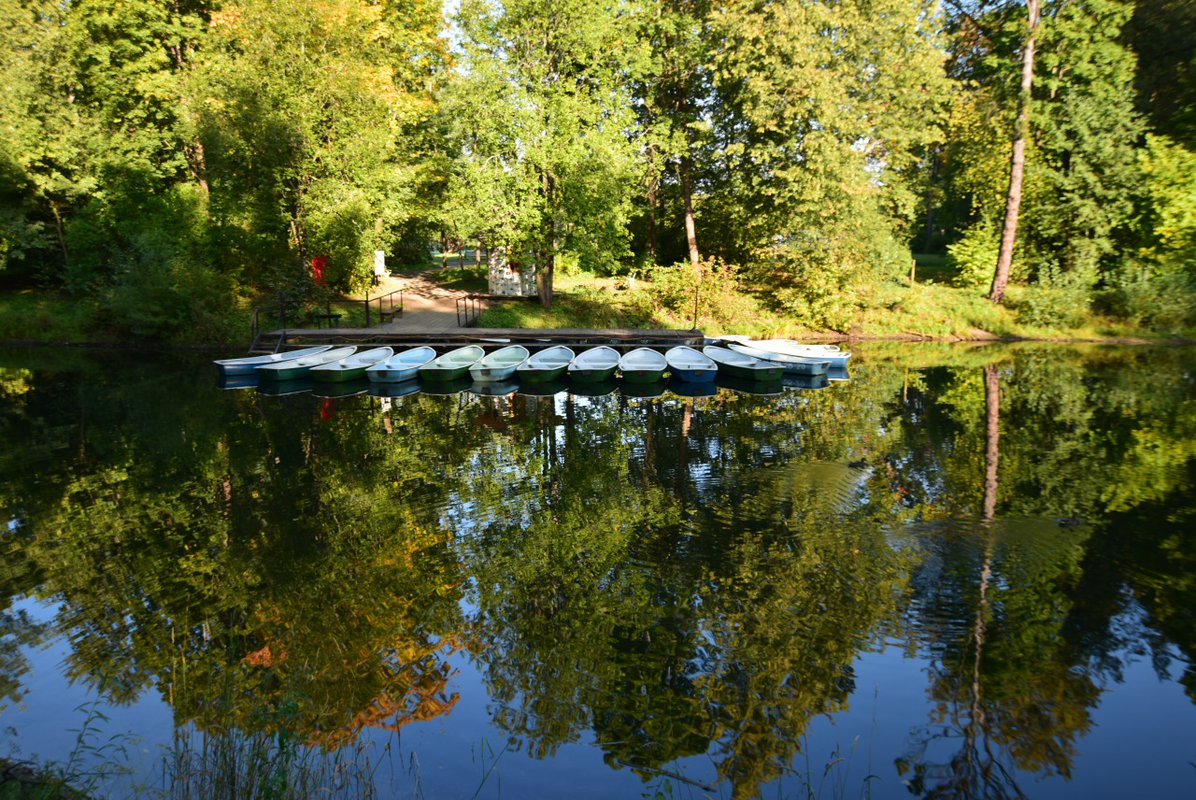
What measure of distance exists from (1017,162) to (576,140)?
58.8 ft

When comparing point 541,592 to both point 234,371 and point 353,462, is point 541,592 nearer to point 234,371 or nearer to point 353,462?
point 353,462

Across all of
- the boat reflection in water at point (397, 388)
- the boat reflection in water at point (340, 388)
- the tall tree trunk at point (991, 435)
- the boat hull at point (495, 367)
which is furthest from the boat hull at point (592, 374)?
the tall tree trunk at point (991, 435)

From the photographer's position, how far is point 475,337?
26031mm

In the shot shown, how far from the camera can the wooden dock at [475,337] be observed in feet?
85.4

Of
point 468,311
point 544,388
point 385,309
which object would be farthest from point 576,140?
point 544,388

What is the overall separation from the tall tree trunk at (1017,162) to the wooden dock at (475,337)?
14.8 metres

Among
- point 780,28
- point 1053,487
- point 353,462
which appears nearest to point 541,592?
point 353,462

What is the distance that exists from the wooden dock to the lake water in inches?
392

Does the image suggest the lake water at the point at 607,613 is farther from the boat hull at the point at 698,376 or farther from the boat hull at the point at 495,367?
the boat hull at the point at 495,367

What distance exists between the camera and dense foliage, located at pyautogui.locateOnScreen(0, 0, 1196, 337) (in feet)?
93.6

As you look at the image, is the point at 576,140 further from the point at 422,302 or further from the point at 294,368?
the point at 294,368

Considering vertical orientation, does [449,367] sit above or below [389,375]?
above

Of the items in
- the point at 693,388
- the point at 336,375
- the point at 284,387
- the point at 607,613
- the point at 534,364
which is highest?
the point at 534,364

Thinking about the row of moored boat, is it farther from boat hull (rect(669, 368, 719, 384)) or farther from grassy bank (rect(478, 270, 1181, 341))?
grassy bank (rect(478, 270, 1181, 341))
